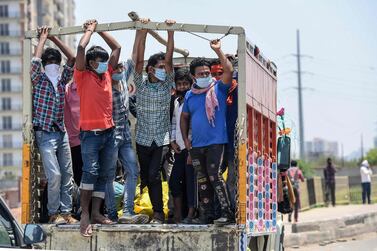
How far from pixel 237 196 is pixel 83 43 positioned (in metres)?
2.14

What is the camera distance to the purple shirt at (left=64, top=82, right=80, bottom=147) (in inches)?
395

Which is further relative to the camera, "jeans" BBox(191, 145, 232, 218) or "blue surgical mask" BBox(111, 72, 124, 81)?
"blue surgical mask" BBox(111, 72, 124, 81)

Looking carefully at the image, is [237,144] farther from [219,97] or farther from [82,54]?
[82,54]

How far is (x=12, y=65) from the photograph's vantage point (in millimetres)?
127875

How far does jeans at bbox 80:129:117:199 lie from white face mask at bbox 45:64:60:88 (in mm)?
713

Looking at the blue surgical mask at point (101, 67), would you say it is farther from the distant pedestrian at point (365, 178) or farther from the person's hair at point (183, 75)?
the distant pedestrian at point (365, 178)

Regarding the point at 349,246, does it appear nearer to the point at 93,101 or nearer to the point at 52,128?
the point at 52,128

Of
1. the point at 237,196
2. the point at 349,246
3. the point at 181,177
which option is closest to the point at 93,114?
the point at 181,177

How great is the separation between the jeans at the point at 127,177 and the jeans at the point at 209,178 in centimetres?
76

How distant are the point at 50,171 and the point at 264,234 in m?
2.45

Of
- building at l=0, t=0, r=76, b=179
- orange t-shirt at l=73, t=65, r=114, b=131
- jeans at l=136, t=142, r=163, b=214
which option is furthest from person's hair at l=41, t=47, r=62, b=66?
building at l=0, t=0, r=76, b=179

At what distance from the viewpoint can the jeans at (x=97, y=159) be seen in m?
9.20

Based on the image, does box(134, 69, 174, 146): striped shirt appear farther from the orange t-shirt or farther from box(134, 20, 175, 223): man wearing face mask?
the orange t-shirt

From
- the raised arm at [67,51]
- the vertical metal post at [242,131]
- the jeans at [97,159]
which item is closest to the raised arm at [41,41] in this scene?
the raised arm at [67,51]
